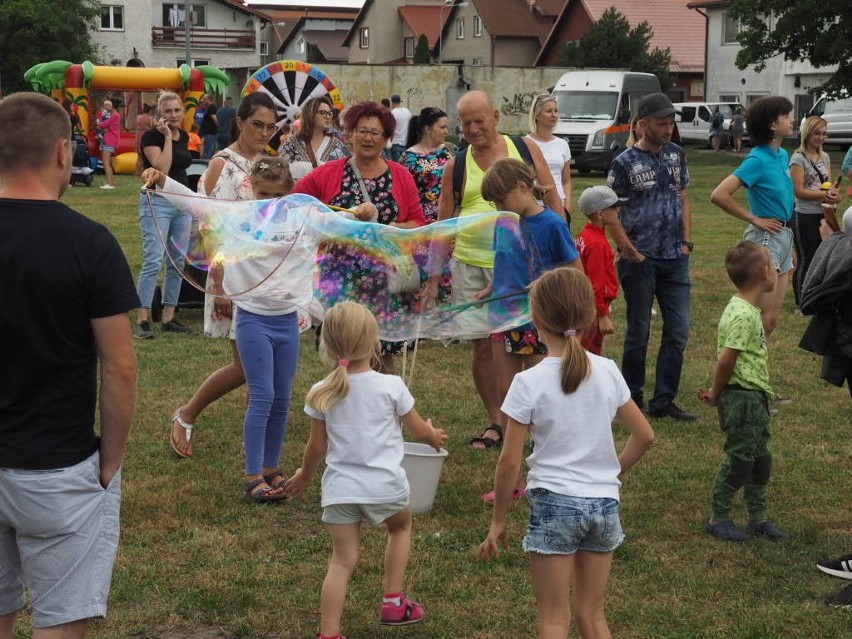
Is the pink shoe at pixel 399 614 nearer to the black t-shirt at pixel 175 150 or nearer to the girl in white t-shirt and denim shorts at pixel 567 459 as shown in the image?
the girl in white t-shirt and denim shorts at pixel 567 459

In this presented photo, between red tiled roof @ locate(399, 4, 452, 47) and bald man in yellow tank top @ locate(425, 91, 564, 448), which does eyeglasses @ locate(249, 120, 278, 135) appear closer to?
bald man in yellow tank top @ locate(425, 91, 564, 448)

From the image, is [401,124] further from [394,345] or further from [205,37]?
[205,37]

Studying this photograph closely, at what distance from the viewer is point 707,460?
6977 mm

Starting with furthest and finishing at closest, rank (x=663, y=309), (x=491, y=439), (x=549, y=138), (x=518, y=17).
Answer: (x=518, y=17)
(x=549, y=138)
(x=663, y=309)
(x=491, y=439)

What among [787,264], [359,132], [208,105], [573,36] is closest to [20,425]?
[359,132]

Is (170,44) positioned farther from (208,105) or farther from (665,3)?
(208,105)

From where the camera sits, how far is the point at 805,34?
37.1 meters

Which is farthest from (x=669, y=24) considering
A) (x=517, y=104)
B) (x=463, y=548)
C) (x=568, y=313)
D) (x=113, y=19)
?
(x=568, y=313)

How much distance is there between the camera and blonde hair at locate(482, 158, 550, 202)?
19.3 feet

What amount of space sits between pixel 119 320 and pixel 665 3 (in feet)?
240

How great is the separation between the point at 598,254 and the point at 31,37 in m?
54.0

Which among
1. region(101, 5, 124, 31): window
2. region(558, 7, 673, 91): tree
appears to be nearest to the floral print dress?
region(558, 7, 673, 91): tree

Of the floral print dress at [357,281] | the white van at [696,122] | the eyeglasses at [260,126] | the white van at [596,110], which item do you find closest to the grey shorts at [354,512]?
the floral print dress at [357,281]

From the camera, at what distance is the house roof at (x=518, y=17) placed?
74.8 metres
